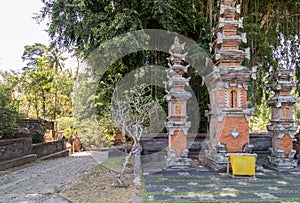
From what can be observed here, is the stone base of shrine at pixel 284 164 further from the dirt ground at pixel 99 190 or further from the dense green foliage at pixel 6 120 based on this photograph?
the dense green foliage at pixel 6 120

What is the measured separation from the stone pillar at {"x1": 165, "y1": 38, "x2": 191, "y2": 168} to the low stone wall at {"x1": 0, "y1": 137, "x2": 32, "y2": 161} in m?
5.22

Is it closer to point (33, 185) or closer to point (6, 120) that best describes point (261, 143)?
point (33, 185)

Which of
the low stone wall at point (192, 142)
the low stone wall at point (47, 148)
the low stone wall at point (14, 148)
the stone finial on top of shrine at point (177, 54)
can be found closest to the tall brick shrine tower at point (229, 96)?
the stone finial on top of shrine at point (177, 54)

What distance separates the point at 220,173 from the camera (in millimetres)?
6957

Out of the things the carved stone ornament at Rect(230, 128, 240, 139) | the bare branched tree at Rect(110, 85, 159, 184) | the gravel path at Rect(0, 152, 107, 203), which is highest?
the bare branched tree at Rect(110, 85, 159, 184)

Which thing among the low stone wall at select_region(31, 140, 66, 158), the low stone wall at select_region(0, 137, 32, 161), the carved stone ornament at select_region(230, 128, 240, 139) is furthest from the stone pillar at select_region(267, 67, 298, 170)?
the low stone wall at select_region(31, 140, 66, 158)

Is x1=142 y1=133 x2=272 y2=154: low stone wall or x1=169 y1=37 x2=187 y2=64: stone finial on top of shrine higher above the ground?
x1=169 y1=37 x2=187 y2=64: stone finial on top of shrine

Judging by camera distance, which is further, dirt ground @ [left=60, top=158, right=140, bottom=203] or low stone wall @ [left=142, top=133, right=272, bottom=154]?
low stone wall @ [left=142, top=133, right=272, bottom=154]

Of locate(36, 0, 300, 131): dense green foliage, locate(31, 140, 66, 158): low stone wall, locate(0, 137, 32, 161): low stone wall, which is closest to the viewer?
locate(0, 137, 32, 161): low stone wall

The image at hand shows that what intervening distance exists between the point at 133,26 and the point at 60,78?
1044 cm

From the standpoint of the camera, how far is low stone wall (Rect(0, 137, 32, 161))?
7.99 m

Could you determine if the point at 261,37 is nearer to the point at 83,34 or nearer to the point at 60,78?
the point at 83,34

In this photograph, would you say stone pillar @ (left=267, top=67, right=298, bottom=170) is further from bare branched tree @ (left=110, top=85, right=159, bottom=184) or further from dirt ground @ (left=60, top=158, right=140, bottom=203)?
dirt ground @ (left=60, top=158, right=140, bottom=203)

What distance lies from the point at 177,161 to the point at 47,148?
6.70 m
